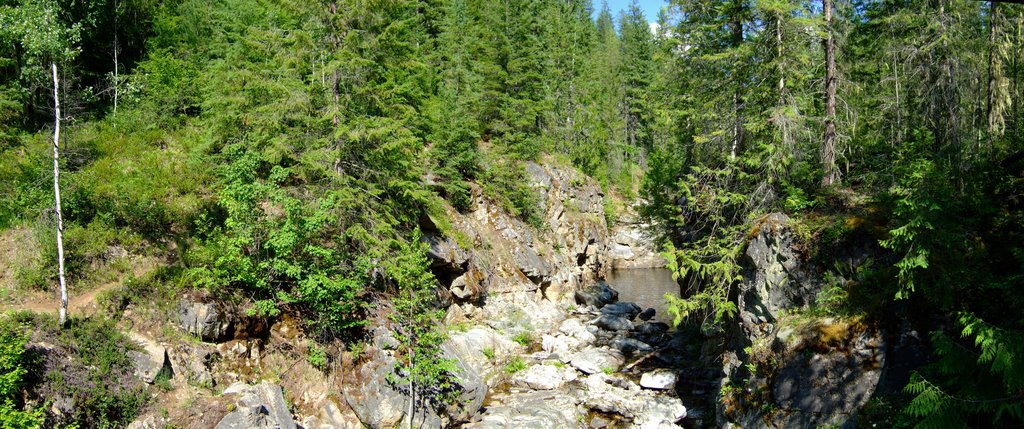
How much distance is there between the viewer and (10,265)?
1284 centimetres

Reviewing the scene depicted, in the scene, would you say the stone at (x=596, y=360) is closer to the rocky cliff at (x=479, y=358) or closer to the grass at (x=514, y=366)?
the rocky cliff at (x=479, y=358)

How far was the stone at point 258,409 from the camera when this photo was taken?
11.7 m

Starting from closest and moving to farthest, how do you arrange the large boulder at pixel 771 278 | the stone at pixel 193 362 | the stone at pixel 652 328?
the stone at pixel 193 362, the large boulder at pixel 771 278, the stone at pixel 652 328

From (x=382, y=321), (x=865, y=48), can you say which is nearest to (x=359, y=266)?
(x=382, y=321)

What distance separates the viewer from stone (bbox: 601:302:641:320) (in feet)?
90.5

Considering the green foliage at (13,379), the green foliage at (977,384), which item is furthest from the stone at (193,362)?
the green foliage at (977,384)

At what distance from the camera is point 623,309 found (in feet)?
94.2

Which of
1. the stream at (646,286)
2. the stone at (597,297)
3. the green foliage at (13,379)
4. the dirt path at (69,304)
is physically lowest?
the stream at (646,286)

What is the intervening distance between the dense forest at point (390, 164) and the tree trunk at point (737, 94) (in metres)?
0.07

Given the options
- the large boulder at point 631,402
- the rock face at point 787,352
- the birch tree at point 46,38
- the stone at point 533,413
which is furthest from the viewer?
the large boulder at point 631,402

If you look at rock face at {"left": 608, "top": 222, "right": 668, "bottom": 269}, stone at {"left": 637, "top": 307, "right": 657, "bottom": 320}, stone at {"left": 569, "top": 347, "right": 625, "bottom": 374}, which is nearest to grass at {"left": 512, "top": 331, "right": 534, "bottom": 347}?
stone at {"left": 569, "top": 347, "right": 625, "bottom": 374}

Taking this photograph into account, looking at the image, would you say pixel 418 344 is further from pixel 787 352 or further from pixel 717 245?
pixel 787 352

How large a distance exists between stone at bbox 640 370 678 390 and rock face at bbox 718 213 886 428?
3.59m

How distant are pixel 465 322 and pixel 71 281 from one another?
1354 centimetres
